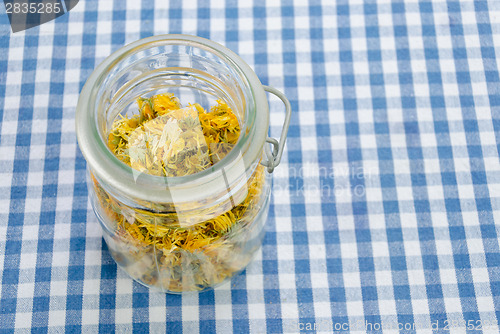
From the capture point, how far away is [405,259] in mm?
787

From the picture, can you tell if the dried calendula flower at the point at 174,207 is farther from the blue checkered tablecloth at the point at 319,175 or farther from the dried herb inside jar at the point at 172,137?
the blue checkered tablecloth at the point at 319,175

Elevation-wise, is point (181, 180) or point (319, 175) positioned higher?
point (181, 180)

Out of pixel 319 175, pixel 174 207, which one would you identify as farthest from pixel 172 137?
pixel 319 175

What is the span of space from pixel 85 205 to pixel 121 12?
0.32 m

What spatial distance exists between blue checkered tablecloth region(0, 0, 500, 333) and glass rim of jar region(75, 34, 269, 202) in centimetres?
27

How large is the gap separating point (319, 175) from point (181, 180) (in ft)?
1.14

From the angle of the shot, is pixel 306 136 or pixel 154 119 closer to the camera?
pixel 154 119

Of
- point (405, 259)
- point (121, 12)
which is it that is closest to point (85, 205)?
point (121, 12)

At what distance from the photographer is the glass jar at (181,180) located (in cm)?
53

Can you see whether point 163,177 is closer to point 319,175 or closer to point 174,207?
point 174,207

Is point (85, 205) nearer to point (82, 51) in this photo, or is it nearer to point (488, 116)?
point (82, 51)

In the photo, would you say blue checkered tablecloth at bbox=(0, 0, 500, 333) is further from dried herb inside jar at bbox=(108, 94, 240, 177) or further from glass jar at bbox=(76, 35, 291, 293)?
dried herb inside jar at bbox=(108, 94, 240, 177)

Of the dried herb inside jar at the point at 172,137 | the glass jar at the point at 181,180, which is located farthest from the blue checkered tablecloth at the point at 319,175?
the dried herb inside jar at the point at 172,137

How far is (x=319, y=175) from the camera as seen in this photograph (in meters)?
0.82
